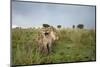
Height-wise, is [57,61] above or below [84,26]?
below

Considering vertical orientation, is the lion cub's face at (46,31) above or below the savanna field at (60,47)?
above

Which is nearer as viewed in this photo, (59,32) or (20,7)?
(20,7)

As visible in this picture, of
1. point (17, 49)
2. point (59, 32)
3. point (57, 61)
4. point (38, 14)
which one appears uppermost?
point (38, 14)

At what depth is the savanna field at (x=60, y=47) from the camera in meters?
2.55

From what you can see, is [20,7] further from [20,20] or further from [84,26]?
[84,26]

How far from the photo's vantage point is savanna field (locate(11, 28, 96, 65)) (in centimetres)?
255

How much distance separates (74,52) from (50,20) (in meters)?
0.57

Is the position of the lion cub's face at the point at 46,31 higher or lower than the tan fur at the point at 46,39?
higher

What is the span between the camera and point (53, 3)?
2713 mm

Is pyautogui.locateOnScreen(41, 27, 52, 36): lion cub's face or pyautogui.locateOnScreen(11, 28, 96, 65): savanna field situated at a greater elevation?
pyautogui.locateOnScreen(41, 27, 52, 36): lion cub's face

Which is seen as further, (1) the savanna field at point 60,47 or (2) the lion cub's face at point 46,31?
(2) the lion cub's face at point 46,31

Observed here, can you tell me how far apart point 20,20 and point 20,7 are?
0.16m

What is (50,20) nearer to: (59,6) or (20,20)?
(59,6)

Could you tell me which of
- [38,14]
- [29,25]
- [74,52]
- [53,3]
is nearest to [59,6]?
[53,3]
